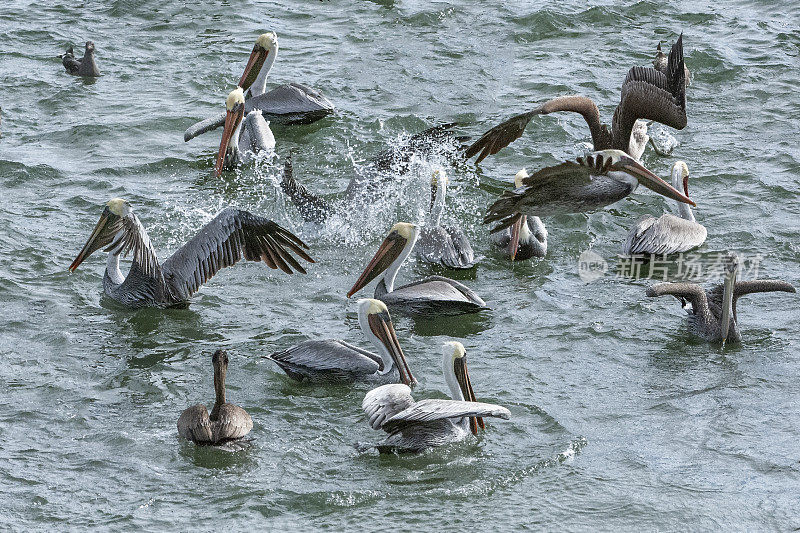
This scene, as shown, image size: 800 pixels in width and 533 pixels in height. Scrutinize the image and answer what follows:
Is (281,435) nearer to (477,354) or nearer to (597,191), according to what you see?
(477,354)

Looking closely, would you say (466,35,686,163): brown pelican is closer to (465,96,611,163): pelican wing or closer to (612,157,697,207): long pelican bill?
(465,96,611,163): pelican wing

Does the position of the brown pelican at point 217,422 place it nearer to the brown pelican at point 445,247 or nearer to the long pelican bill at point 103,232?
the long pelican bill at point 103,232

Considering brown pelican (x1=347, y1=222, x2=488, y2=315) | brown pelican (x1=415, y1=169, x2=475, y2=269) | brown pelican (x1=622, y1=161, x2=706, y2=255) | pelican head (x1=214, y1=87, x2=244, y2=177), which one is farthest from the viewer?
A: pelican head (x1=214, y1=87, x2=244, y2=177)

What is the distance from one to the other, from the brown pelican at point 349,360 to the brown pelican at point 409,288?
0.77 m

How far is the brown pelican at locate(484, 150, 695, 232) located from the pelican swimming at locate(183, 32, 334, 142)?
3554mm

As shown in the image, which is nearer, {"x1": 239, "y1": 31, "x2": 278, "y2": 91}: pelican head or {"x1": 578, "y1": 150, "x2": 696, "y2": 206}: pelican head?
{"x1": 578, "y1": 150, "x2": 696, "y2": 206}: pelican head

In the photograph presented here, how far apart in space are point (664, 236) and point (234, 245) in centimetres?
288

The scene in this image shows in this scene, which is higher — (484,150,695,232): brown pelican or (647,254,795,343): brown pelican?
(484,150,695,232): brown pelican

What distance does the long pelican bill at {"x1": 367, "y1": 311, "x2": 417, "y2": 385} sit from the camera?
6.19 metres

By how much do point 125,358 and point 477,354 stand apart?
6.50 feet

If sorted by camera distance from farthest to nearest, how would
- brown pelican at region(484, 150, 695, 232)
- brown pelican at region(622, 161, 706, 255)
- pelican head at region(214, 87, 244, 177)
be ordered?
pelican head at region(214, 87, 244, 177)
brown pelican at region(622, 161, 706, 255)
brown pelican at region(484, 150, 695, 232)

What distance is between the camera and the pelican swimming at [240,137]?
30.6 feet

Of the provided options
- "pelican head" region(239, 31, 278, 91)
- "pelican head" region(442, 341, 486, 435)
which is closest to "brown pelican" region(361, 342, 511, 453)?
"pelican head" region(442, 341, 486, 435)

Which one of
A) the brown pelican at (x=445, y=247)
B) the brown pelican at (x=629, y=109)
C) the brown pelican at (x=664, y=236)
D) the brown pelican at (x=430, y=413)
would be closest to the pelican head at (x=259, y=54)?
the brown pelican at (x=629, y=109)
